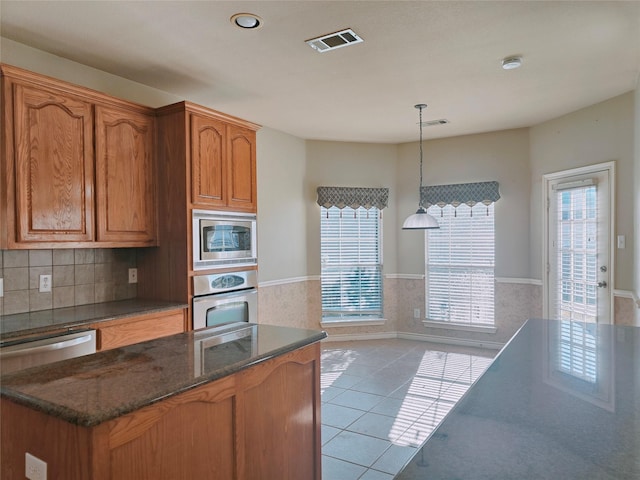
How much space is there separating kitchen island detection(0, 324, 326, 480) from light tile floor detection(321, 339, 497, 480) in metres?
0.95

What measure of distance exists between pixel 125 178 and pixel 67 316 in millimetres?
1066

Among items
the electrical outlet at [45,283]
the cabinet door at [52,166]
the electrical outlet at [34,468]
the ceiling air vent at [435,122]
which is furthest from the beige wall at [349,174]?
the electrical outlet at [34,468]

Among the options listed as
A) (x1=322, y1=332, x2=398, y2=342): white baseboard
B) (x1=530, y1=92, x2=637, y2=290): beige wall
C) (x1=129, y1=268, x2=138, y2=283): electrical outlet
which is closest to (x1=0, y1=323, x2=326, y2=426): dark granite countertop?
(x1=129, y1=268, x2=138, y2=283): electrical outlet

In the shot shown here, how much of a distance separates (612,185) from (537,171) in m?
1.04

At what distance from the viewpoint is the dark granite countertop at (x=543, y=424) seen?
75 centimetres

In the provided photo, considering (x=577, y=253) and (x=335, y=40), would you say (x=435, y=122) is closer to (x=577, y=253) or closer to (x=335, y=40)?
(x=577, y=253)

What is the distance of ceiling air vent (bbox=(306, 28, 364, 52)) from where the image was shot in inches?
108

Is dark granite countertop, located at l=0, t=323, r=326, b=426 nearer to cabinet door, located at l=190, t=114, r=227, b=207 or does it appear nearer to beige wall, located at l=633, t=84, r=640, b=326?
cabinet door, located at l=190, t=114, r=227, b=207

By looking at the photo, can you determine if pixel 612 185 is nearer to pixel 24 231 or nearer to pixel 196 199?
pixel 196 199

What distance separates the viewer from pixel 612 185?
4055mm

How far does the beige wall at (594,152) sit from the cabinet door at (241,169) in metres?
3.32

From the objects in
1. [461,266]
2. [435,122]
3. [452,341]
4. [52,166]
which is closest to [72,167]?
[52,166]

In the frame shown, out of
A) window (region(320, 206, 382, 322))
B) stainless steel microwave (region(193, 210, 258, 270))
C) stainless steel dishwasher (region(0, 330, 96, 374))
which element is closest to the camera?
stainless steel dishwasher (region(0, 330, 96, 374))

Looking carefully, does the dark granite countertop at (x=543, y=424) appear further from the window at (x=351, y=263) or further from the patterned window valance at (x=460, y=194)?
the window at (x=351, y=263)
